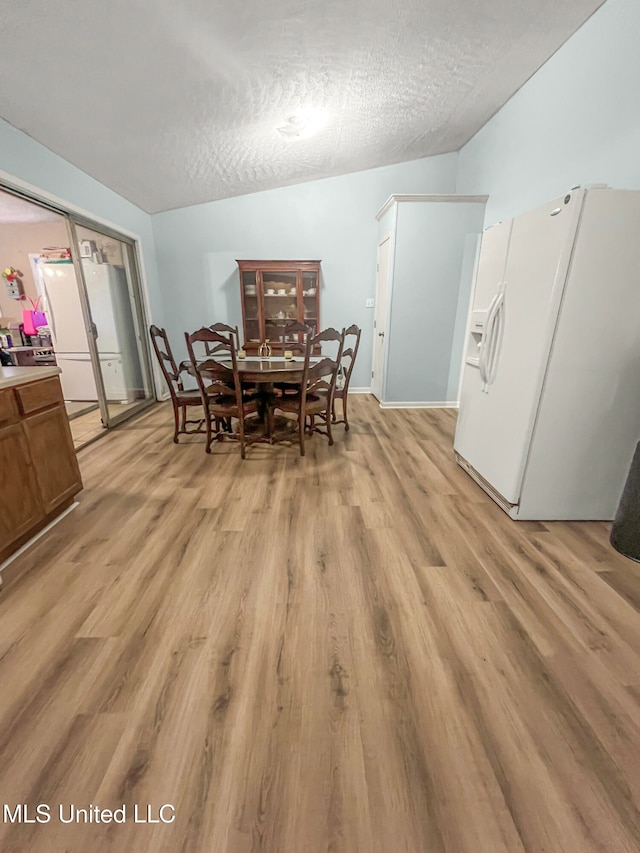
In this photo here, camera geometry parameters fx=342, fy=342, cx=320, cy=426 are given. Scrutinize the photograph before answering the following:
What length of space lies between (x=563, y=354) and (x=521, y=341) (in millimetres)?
236

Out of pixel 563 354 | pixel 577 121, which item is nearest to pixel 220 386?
pixel 563 354

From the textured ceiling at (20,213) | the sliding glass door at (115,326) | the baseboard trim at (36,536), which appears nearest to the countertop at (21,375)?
the baseboard trim at (36,536)

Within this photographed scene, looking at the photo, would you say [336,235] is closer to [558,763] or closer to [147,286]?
[147,286]

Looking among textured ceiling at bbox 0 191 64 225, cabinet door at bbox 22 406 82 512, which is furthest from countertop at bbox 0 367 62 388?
textured ceiling at bbox 0 191 64 225

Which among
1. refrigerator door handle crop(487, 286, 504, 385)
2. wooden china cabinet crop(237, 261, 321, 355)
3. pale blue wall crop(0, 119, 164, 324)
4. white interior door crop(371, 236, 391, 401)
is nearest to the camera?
refrigerator door handle crop(487, 286, 504, 385)

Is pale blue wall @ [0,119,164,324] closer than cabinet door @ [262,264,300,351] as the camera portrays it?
Yes

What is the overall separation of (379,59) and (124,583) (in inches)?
139

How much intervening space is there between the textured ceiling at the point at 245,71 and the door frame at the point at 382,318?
3.63 feet

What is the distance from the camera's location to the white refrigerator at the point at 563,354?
168 cm

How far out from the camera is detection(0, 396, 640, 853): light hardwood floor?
2.90 feet

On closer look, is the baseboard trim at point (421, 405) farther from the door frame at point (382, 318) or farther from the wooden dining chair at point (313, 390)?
the wooden dining chair at point (313, 390)

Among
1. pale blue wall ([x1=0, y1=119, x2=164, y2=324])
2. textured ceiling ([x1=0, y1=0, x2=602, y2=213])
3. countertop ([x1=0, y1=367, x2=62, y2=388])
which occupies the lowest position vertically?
countertop ([x1=0, y1=367, x2=62, y2=388])

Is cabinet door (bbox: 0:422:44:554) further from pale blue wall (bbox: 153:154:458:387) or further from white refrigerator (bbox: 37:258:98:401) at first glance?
pale blue wall (bbox: 153:154:458:387)

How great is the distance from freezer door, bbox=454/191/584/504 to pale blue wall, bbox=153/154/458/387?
291 cm
